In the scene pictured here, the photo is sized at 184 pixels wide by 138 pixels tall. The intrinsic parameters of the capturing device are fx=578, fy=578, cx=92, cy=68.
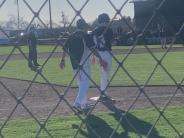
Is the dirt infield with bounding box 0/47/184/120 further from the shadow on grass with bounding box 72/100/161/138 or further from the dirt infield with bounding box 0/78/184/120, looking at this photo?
the shadow on grass with bounding box 72/100/161/138

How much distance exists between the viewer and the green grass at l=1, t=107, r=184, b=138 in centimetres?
864

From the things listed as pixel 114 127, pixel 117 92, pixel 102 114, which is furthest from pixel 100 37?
pixel 117 92

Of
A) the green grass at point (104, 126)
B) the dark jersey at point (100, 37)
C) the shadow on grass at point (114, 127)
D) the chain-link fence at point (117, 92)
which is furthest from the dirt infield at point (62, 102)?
the dark jersey at point (100, 37)

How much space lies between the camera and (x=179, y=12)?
265 inches

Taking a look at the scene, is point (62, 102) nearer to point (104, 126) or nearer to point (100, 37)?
point (104, 126)

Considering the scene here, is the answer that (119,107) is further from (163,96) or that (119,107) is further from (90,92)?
(90,92)

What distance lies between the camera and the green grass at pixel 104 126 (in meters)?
8.64

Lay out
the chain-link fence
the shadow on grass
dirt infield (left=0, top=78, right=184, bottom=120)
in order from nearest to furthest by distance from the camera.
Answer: the chain-link fence → the shadow on grass → dirt infield (left=0, top=78, right=184, bottom=120)

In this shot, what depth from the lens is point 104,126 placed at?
30.4 feet

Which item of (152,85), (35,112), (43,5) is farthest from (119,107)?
(43,5)

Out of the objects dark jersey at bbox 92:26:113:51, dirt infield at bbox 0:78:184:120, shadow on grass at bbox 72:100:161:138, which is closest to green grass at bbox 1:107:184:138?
shadow on grass at bbox 72:100:161:138

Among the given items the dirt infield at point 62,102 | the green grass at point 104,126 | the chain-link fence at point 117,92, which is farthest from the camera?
the dirt infield at point 62,102

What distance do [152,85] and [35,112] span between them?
504cm

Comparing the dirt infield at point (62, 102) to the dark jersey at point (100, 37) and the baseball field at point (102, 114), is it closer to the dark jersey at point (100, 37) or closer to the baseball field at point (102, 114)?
the baseball field at point (102, 114)
